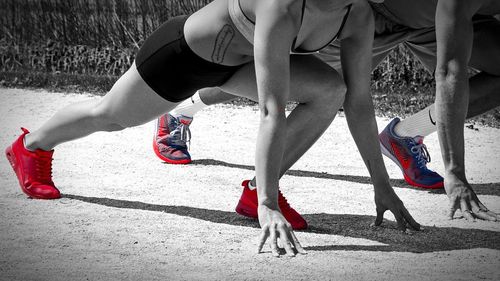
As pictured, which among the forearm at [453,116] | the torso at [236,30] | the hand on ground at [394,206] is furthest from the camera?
the forearm at [453,116]

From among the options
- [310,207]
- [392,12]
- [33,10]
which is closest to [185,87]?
[310,207]

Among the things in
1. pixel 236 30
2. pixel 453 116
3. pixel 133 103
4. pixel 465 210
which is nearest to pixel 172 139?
pixel 133 103

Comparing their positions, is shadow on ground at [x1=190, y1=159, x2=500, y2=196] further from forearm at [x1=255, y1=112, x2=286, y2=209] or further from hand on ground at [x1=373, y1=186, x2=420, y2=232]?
forearm at [x1=255, y1=112, x2=286, y2=209]

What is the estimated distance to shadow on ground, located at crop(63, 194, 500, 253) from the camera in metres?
3.47

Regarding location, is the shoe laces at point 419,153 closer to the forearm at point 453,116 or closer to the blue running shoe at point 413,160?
the blue running shoe at point 413,160

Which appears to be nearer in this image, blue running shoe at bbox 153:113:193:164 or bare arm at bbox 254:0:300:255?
bare arm at bbox 254:0:300:255

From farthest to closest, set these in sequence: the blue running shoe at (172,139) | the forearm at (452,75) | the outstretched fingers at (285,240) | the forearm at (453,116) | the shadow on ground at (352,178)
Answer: the blue running shoe at (172,139) < the shadow on ground at (352,178) < the forearm at (453,116) < the forearm at (452,75) < the outstretched fingers at (285,240)

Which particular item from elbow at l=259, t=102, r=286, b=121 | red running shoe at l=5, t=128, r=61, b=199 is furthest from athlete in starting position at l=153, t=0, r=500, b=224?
red running shoe at l=5, t=128, r=61, b=199

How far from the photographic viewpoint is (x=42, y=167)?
427 cm

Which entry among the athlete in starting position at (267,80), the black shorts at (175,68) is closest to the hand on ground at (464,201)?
the athlete in starting position at (267,80)

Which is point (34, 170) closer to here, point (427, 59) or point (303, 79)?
point (303, 79)

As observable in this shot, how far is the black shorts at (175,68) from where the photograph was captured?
147 inches

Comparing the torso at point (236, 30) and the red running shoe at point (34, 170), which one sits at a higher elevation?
the torso at point (236, 30)

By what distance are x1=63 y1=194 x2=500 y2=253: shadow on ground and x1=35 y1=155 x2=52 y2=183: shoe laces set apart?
0.24m
